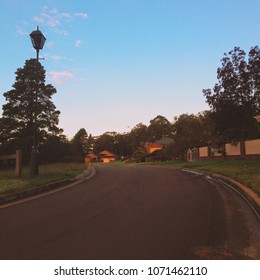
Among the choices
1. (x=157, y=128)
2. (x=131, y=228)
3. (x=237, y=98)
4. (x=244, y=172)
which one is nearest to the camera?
(x=131, y=228)

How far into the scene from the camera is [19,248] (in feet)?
17.7

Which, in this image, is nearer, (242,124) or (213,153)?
(242,124)

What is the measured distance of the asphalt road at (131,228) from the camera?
512 centimetres

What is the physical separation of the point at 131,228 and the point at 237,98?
1020 inches

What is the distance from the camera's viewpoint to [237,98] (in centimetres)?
3036

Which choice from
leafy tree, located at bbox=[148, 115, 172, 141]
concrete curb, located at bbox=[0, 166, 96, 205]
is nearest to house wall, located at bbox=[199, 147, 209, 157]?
concrete curb, located at bbox=[0, 166, 96, 205]

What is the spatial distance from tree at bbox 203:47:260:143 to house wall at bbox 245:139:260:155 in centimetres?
75

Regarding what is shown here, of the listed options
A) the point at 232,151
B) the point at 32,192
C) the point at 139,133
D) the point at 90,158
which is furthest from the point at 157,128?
the point at 32,192

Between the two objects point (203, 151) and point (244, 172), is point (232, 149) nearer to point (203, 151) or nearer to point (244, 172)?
point (203, 151)

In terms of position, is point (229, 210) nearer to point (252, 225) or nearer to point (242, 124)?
point (252, 225)

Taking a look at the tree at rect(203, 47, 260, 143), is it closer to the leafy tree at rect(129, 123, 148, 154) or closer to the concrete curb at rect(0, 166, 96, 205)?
the concrete curb at rect(0, 166, 96, 205)

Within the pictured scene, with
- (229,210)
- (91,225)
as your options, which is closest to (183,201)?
(229,210)

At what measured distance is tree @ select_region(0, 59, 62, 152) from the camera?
4741 cm
